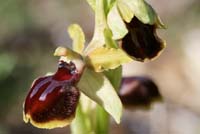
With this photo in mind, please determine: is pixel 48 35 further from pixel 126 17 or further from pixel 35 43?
pixel 126 17

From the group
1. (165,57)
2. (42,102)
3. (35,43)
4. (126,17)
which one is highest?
(126,17)

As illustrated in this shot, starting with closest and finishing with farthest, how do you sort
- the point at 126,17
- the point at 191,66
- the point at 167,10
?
the point at 126,17, the point at 191,66, the point at 167,10

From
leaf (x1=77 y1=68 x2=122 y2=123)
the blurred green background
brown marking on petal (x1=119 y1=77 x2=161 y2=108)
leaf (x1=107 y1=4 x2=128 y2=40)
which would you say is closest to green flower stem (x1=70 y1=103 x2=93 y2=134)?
leaf (x1=77 y1=68 x2=122 y2=123)

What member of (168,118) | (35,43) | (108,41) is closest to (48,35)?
(35,43)

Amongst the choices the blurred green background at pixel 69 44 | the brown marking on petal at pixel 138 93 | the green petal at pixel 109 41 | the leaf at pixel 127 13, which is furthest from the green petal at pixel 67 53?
the blurred green background at pixel 69 44

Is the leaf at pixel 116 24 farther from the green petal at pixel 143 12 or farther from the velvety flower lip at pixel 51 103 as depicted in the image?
the velvety flower lip at pixel 51 103

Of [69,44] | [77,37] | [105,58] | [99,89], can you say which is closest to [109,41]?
[105,58]
